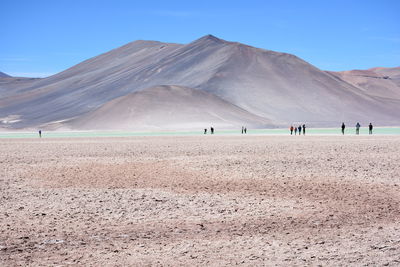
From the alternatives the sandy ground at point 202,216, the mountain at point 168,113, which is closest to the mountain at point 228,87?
the mountain at point 168,113

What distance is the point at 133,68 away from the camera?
156250mm

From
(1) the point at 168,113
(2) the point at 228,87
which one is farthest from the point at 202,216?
(2) the point at 228,87

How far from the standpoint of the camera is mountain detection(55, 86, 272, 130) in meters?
102

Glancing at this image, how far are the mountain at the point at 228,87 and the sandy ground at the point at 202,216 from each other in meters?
100

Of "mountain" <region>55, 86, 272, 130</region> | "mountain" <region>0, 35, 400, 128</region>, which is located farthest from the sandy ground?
"mountain" <region>0, 35, 400, 128</region>

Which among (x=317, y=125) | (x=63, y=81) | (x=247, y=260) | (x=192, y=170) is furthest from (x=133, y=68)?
(x=247, y=260)

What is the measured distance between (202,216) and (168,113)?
324ft

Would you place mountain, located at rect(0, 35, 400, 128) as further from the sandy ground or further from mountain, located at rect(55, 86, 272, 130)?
the sandy ground

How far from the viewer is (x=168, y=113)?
107875 millimetres

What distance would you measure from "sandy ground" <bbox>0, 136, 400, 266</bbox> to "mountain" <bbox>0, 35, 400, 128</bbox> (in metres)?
100

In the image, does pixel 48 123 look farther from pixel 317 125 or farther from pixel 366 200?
pixel 366 200

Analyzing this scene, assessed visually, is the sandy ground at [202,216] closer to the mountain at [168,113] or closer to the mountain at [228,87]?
the mountain at [168,113]

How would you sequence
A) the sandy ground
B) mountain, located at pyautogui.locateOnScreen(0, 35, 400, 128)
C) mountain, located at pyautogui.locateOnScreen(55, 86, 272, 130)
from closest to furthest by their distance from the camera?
the sandy ground
mountain, located at pyautogui.locateOnScreen(55, 86, 272, 130)
mountain, located at pyautogui.locateOnScreen(0, 35, 400, 128)

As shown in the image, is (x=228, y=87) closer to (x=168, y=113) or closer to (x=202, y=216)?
(x=168, y=113)
